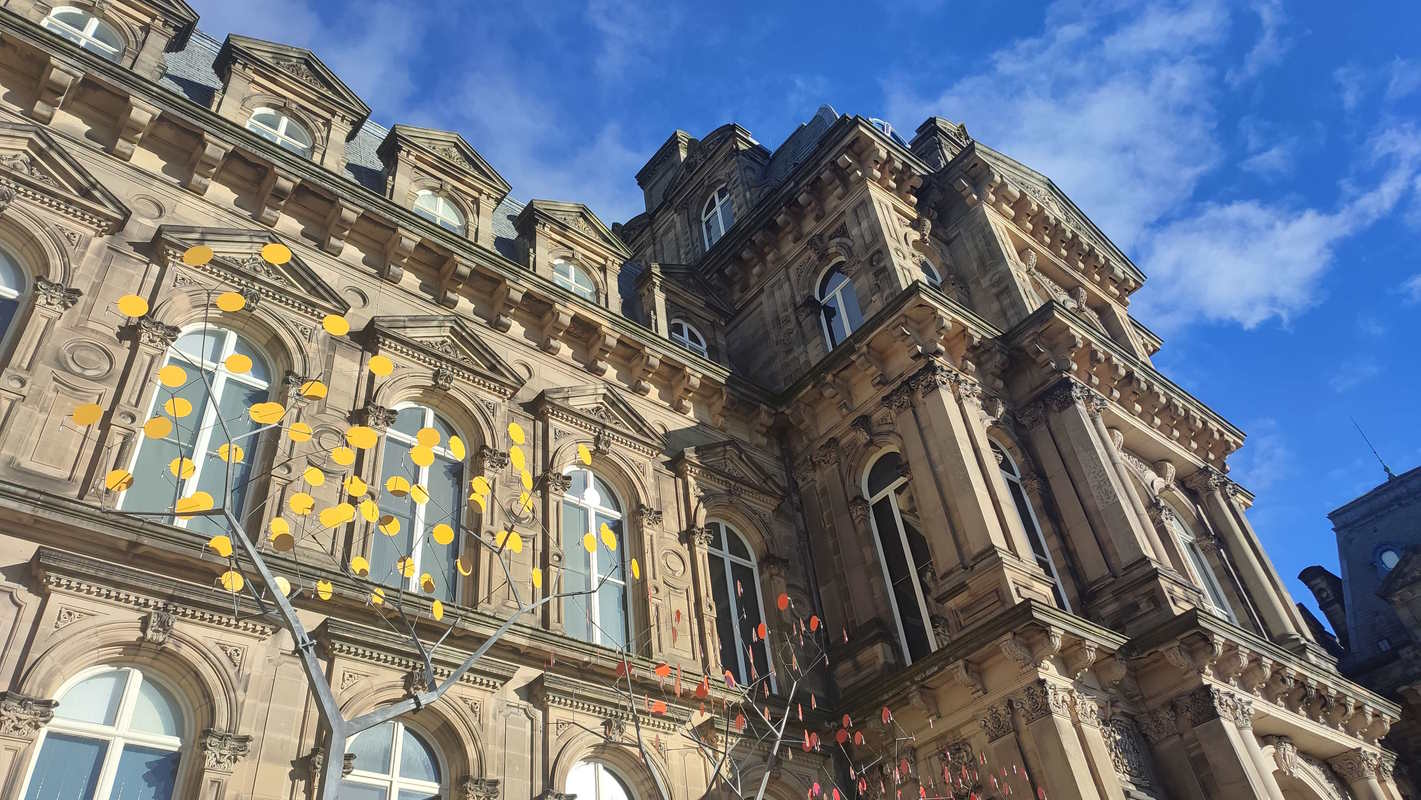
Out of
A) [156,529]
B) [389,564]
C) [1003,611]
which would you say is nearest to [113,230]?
[156,529]

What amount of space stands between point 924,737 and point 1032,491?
511 centimetres

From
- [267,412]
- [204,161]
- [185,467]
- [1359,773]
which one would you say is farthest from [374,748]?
[1359,773]

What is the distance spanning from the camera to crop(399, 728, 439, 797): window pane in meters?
10.8

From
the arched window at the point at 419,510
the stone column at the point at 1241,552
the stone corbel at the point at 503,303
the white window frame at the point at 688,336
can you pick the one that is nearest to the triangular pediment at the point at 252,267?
the arched window at the point at 419,510

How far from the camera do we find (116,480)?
1027 cm

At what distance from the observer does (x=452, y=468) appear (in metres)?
14.1

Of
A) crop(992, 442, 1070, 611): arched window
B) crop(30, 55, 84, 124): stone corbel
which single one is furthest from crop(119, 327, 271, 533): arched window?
crop(992, 442, 1070, 611): arched window

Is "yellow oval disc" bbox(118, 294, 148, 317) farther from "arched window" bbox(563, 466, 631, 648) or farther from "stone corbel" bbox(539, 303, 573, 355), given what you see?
"stone corbel" bbox(539, 303, 573, 355)

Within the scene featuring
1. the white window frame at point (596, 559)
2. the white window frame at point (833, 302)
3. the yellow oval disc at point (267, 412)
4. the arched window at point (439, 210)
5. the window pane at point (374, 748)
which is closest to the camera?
the window pane at point (374, 748)

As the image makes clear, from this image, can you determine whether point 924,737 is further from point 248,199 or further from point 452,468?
point 248,199

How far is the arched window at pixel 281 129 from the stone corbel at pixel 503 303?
12.5ft

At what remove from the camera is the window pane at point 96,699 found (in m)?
9.20

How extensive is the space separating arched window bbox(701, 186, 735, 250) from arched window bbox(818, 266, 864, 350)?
15.7ft

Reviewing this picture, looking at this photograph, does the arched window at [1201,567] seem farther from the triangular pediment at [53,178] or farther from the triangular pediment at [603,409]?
the triangular pediment at [53,178]
